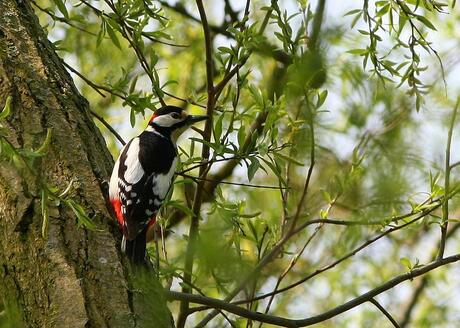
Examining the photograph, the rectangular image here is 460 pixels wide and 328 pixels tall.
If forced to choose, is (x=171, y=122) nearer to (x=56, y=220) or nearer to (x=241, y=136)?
(x=241, y=136)

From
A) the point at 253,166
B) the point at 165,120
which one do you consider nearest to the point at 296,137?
the point at 253,166

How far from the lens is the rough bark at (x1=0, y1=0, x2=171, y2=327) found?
8.82ft

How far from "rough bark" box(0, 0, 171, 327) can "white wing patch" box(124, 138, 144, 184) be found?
0.64 meters

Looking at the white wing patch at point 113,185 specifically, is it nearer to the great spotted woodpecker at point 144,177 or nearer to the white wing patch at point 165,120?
the great spotted woodpecker at point 144,177

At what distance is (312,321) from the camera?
3.02 metres

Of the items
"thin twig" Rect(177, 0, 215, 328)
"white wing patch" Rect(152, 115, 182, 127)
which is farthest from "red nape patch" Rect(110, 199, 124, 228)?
"white wing patch" Rect(152, 115, 182, 127)

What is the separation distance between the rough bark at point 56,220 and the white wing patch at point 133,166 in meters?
0.64

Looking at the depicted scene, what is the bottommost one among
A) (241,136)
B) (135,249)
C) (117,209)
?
(135,249)

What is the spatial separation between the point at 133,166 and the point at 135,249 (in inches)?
43.1

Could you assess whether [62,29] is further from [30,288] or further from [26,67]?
[30,288]

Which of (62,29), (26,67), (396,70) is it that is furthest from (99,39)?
(62,29)

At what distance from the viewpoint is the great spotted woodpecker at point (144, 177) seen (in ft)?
10.7

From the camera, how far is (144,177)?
416cm

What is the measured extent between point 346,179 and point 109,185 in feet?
3.09
